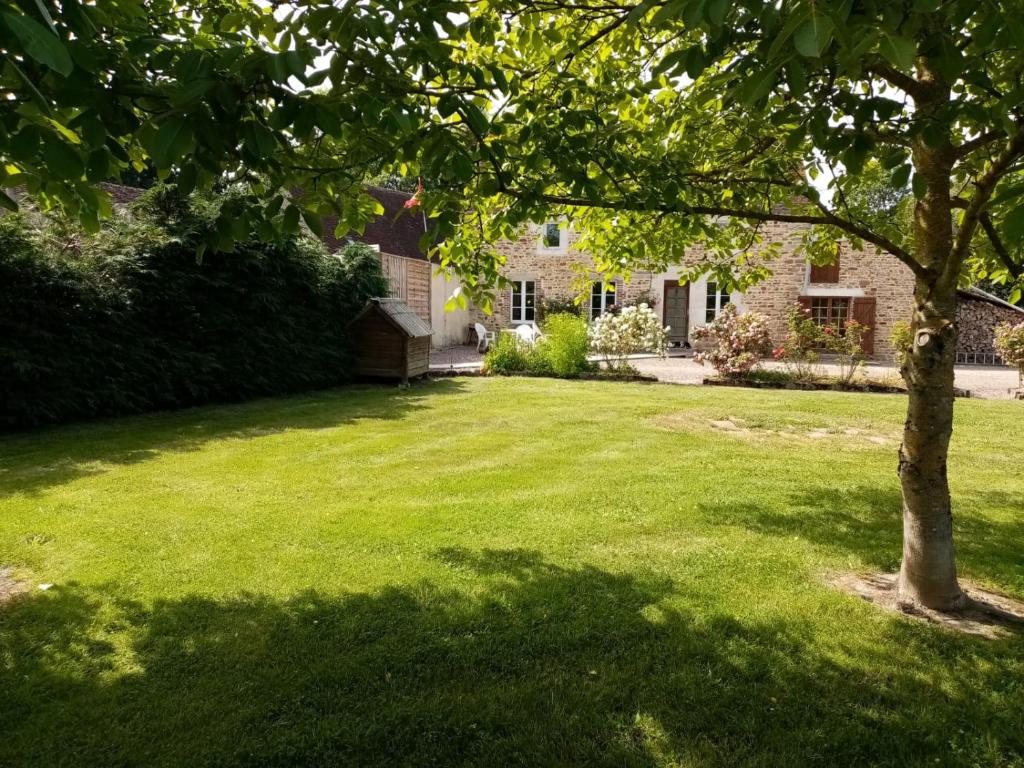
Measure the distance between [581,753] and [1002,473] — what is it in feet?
19.7

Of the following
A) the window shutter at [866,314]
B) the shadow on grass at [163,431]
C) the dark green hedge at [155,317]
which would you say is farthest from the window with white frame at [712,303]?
the dark green hedge at [155,317]

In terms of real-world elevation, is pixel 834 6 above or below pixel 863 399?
above

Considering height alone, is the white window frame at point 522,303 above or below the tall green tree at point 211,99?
above

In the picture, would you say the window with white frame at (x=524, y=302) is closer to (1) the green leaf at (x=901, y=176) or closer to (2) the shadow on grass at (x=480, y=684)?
(2) the shadow on grass at (x=480, y=684)

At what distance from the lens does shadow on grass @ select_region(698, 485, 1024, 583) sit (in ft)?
13.1

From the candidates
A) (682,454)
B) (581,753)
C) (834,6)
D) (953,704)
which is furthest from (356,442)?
(834,6)

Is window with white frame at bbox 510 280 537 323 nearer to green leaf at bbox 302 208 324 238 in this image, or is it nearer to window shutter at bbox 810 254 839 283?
window shutter at bbox 810 254 839 283

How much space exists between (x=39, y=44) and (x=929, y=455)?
12.2 feet

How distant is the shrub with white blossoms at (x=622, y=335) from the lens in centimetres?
1441

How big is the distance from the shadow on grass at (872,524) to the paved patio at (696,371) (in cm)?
811

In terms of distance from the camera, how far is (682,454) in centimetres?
671

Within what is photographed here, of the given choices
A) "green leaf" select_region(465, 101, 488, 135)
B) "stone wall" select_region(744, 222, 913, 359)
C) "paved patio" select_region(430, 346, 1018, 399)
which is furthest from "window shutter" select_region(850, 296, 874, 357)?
"green leaf" select_region(465, 101, 488, 135)

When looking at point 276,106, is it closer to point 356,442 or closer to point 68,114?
point 68,114

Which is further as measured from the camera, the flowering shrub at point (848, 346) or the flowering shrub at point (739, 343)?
the flowering shrub at point (739, 343)
